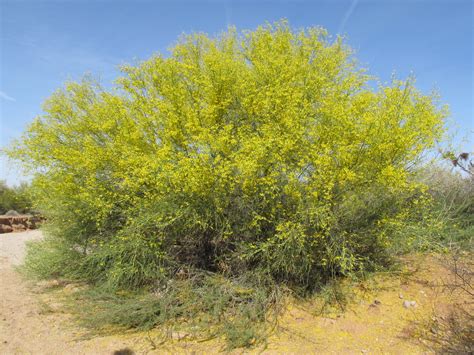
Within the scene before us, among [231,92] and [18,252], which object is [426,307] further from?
[18,252]

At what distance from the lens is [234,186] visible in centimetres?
650

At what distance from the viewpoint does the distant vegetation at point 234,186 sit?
240 inches

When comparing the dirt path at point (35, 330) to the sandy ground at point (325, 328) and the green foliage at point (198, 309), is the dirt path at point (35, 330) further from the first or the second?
the green foliage at point (198, 309)

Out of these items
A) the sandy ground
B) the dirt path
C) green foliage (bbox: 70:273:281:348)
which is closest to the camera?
the sandy ground

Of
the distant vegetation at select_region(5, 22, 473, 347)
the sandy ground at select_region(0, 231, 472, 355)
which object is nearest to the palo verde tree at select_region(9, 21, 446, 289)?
the distant vegetation at select_region(5, 22, 473, 347)

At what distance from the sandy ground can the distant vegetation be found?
1.22 feet

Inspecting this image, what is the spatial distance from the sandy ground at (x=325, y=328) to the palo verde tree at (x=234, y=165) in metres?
0.70

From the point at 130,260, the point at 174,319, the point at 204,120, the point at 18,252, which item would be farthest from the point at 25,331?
the point at 18,252

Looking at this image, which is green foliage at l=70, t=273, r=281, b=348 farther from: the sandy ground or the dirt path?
the dirt path

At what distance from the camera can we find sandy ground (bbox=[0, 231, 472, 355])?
510 centimetres

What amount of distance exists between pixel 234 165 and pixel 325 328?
293 cm

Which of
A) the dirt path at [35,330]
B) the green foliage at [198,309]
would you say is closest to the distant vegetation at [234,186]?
the green foliage at [198,309]

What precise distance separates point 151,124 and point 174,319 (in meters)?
3.88

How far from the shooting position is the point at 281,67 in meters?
7.68
